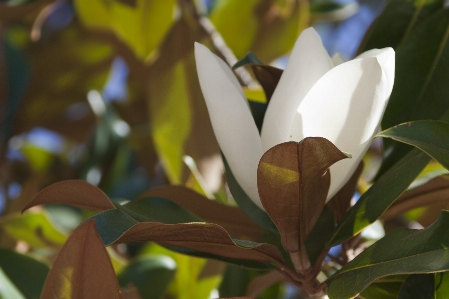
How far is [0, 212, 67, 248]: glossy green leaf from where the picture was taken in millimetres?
991

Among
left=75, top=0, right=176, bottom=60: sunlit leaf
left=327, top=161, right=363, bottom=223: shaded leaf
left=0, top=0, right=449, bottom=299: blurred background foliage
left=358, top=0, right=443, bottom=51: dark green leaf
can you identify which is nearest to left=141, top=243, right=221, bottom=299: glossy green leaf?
left=0, top=0, right=449, bottom=299: blurred background foliage

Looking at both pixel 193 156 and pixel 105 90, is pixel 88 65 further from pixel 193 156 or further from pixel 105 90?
pixel 193 156

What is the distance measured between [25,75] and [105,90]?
33 centimetres

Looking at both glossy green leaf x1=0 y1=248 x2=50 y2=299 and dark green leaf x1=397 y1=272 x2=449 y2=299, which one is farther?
glossy green leaf x1=0 y1=248 x2=50 y2=299

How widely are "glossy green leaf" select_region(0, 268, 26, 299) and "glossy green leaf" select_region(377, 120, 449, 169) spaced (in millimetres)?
510

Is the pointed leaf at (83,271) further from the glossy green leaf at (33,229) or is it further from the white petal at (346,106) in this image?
the glossy green leaf at (33,229)

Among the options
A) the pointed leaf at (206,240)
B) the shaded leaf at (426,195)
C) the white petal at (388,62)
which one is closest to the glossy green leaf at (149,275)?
the pointed leaf at (206,240)

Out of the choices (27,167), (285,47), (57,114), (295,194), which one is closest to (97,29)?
(57,114)

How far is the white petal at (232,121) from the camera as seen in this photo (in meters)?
0.55

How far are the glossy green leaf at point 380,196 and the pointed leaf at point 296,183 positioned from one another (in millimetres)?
42

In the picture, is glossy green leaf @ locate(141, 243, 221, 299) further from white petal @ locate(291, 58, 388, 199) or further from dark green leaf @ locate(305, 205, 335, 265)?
white petal @ locate(291, 58, 388, 199)

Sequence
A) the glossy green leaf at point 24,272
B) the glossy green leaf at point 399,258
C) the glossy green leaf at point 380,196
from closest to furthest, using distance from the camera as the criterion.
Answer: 1. the glossy green leaf at point 399,258
2. the glossy green leaf at point 380,196
3. the glossy green leaf at point 24,272

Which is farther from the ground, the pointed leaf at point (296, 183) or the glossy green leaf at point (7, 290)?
the pointed leaf at point (296, 183)

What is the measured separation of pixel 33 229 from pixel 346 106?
0.71 metres
